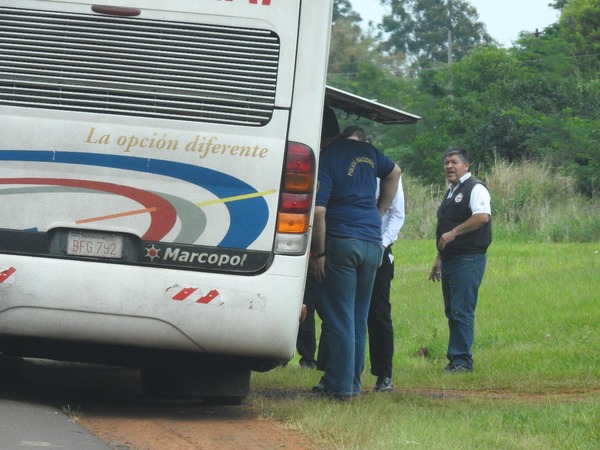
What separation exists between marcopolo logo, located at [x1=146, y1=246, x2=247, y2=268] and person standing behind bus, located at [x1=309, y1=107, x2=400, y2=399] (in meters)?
1.21

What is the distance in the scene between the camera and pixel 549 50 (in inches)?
1929

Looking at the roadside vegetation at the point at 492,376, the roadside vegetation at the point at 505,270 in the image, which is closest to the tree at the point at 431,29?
the roadside vegetation at the point at 505,270

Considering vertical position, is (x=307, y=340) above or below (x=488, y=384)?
above

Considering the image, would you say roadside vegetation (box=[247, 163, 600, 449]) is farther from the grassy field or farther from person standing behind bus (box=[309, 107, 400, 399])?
person standing behind bus (box=[309, 107, 400, 399])

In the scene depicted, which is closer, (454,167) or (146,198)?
(146,198)

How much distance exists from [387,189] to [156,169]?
8.14 feet

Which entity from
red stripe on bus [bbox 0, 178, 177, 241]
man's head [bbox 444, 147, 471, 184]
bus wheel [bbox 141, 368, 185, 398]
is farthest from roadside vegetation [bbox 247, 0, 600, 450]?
man's head [bbox 444, 147, 471, 184]

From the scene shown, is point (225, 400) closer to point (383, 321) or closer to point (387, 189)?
point (383, 321)

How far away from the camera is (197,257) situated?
7934 mm

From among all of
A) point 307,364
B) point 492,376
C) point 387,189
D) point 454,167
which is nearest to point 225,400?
point 387,189

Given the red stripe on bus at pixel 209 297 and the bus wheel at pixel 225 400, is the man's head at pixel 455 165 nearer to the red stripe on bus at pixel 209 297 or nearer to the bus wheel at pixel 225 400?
the bus wheel at pixel 225 400

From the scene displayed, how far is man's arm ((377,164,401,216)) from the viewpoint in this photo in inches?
387

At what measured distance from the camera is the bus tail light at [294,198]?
800 centimetres

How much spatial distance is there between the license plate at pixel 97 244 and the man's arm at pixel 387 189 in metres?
2.54
